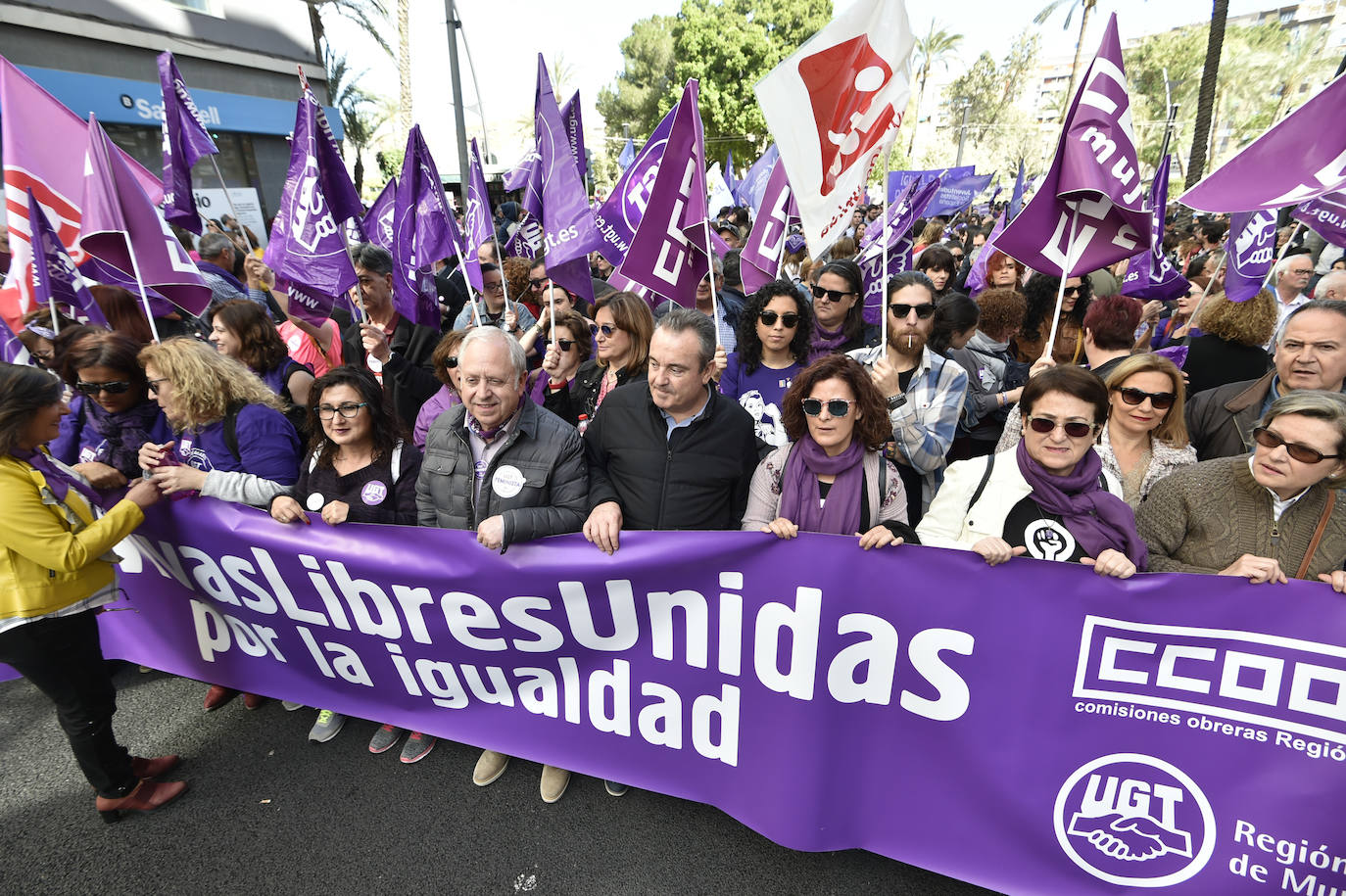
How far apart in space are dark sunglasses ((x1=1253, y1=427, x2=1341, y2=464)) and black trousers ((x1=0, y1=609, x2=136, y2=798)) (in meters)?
4.27

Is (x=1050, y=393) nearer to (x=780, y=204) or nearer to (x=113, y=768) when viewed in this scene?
(x=780, y=204)

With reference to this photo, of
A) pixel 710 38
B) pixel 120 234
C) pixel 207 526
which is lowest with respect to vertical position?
pixel 207 526

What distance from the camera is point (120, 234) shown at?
362 centimetres

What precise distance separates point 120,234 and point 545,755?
3.51 metres

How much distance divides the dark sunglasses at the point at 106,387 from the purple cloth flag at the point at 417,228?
1.73m

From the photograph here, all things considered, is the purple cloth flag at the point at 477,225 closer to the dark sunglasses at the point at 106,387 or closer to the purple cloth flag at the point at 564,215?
the purple cloth flag at the point at 564,215

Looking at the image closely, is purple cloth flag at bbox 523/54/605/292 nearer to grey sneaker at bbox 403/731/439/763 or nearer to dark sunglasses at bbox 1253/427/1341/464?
grey sneaker at bbox 403/731/439/763

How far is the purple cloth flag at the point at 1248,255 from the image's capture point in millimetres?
4109

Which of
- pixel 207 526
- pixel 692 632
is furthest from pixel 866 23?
pixel 207 526

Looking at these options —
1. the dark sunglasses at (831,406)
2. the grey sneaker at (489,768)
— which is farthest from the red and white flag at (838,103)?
the grey sneaker at (489,768)

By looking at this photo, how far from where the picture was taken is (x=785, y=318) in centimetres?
359

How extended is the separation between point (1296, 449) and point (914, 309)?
5.57 ft

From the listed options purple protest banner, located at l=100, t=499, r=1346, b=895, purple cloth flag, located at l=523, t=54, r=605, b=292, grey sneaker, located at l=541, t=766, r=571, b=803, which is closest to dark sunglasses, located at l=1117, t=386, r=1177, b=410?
purple protest banner, located at l=100, t=499, r=1346, b=895

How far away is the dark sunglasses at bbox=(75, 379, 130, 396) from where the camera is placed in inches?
125
